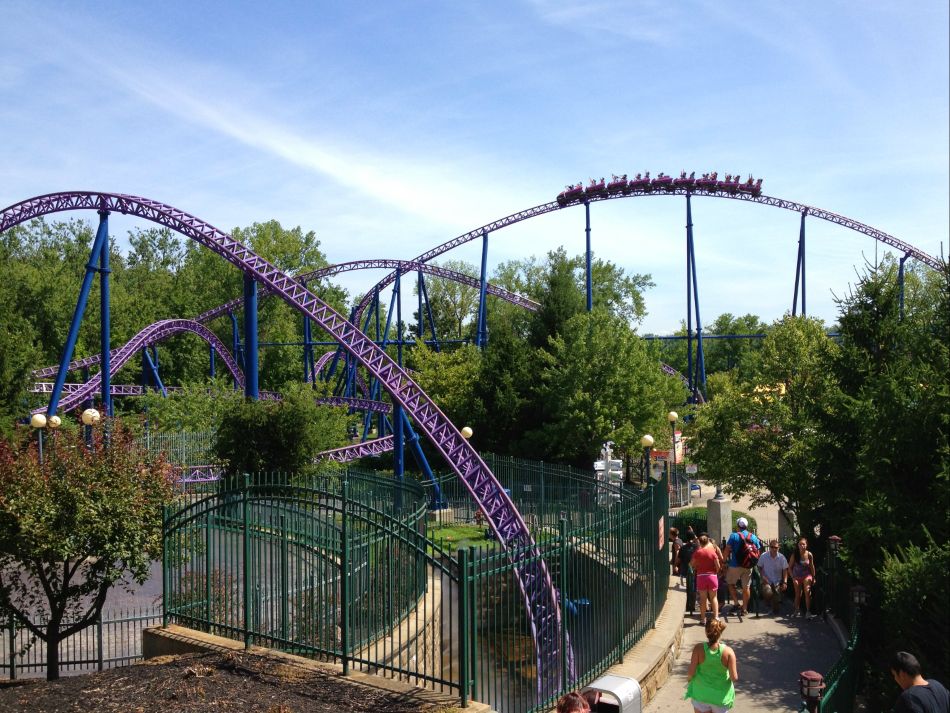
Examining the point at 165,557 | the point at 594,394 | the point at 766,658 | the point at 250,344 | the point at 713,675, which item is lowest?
the point at 766,658

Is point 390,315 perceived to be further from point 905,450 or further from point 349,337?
point 905,450

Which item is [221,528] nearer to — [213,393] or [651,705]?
[651,705]

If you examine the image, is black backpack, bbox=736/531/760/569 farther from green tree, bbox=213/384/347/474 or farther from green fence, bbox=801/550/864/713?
green tree, bbox=213/384/347/474

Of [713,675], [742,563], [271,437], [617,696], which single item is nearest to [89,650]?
[271,437]

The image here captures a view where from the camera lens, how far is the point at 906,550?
9.12 m

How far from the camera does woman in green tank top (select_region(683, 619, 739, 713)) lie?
684 cm

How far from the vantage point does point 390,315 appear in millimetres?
42781

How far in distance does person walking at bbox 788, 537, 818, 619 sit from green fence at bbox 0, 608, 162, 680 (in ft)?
30.7

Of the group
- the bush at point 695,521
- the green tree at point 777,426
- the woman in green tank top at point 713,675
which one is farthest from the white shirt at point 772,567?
the bush at point 695,521

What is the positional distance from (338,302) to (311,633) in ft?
186

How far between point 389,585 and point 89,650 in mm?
6489

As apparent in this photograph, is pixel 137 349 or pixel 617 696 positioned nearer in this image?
pixel 617 696

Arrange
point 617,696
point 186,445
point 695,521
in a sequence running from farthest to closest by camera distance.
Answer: point 186,445 → point 695,521 → point 617,696

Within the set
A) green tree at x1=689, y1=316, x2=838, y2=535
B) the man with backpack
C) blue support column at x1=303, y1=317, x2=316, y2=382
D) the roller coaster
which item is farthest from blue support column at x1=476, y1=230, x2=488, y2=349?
the man with backpack
